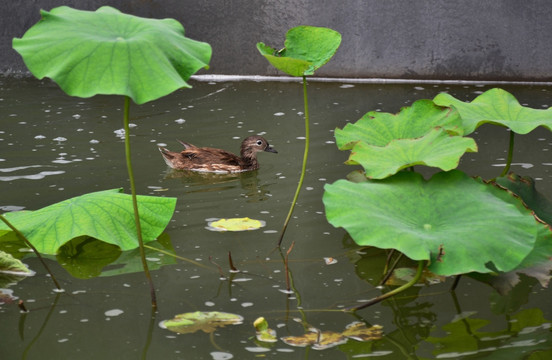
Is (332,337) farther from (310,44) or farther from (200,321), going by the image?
(310,44)

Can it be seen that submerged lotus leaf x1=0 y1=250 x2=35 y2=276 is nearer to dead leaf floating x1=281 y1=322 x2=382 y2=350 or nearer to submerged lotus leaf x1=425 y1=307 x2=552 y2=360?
dead leaf floating x1=281 y1=322 x2=382 y2=350

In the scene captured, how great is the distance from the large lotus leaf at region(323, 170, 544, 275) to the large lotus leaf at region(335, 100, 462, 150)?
384 millimetres

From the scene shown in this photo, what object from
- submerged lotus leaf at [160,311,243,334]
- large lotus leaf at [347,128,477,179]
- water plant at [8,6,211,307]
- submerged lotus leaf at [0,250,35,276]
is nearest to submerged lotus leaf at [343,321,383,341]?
submerged lotus leaf at [160,311,243,334]

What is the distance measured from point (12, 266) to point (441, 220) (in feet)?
5.78

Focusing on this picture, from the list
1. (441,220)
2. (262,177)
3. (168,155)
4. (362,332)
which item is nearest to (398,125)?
(441,220)

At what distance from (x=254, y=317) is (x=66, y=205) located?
3.43 ft

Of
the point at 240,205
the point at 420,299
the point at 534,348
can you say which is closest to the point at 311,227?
the point at 240,205

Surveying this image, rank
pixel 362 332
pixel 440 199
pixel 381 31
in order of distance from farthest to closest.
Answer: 1. pixel 381 31
2. pixel 440 199
3. pixel 362 332

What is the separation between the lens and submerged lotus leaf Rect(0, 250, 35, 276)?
10.5 ft

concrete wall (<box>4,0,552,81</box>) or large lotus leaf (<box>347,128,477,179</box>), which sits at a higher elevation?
large lotus leaf (<box>347,128,477,179</box>)

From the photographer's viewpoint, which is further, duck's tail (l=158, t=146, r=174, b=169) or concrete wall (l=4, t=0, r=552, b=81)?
concrete wall (l=4, t=0, r=552, b=81)

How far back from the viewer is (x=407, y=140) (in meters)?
3.21

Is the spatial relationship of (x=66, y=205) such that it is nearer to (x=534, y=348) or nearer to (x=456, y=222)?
(x=456, y=222)

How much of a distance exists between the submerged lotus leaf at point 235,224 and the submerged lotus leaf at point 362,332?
1116 millimetres
